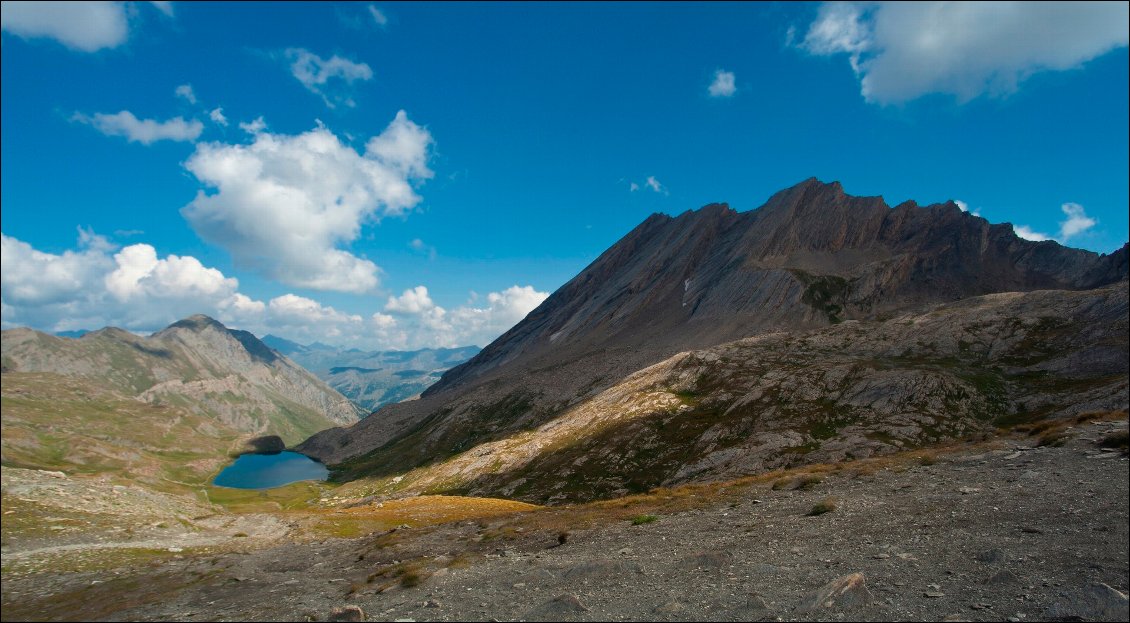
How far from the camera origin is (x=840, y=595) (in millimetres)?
15000

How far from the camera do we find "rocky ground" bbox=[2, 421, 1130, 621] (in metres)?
14.7

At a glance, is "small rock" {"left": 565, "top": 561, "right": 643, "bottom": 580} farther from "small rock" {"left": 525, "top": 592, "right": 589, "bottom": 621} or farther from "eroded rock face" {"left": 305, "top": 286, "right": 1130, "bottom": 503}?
"eroded rock face" {"left": 305, "top": 286, "right": 1130, "bottom": 503}

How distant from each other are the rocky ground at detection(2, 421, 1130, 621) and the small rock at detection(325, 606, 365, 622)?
422 mm

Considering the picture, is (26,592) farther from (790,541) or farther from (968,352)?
(968,352)

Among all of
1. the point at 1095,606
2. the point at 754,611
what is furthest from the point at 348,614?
the point at 1095,606

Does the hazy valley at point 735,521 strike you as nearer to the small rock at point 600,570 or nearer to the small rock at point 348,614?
the small rock at point 600,570

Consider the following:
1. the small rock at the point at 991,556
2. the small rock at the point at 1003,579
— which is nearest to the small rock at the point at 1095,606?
the small rock at the point at 1003,579

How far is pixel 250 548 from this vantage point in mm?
39000

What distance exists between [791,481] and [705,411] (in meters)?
69.7

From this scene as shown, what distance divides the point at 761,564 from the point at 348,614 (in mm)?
15951

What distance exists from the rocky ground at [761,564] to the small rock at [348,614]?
0.42 meters

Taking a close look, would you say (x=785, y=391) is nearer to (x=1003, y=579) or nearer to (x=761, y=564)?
(x=761, y=564)

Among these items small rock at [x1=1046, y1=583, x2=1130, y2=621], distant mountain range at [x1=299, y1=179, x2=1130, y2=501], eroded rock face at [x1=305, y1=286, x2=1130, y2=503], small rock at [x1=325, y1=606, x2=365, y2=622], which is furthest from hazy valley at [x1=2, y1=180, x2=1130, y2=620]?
small rock at [x1=325, y1=606, x2=365, y2=622]

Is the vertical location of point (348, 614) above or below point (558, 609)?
above
